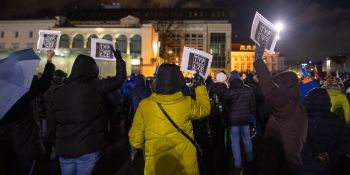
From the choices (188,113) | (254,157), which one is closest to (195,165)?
(188,113)

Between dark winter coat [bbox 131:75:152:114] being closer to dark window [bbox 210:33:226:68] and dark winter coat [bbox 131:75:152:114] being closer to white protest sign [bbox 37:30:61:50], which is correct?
white protest sign [bbox 37:30:61:50]

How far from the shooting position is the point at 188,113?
3281mm

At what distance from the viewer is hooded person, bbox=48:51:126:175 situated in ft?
12.4

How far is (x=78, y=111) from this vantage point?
149 inches

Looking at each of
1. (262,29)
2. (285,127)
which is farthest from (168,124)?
(262,29)

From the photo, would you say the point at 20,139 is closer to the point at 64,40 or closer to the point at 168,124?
the point at 168,124

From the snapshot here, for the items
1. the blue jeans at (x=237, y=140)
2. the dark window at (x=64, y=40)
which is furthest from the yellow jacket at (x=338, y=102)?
the dark window at (x=64, y=40)

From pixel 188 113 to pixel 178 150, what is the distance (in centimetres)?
38

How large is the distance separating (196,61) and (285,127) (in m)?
3.91

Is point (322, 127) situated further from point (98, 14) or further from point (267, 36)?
point (98, 14)

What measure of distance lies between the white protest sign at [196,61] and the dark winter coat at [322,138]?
11.9 feet

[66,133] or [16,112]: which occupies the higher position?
[16,112]

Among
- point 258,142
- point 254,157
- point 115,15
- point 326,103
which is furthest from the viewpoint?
point 115,15

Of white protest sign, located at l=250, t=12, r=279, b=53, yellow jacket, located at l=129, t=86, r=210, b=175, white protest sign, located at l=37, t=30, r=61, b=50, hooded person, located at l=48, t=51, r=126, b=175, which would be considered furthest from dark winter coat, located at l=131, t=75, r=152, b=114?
yellow jacket, located at l=129, t=86, r=210, b=175
